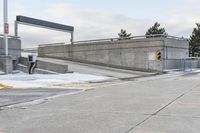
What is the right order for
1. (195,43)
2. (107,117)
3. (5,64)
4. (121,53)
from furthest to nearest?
(195,43) → (121,53) → (5,64) → (107,117)

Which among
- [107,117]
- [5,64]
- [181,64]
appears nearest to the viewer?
[107,117]

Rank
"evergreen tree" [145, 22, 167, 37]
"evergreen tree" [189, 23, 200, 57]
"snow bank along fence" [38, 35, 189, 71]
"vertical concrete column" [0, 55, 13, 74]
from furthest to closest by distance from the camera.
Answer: "evergreen tree" [145, 22, 167, 37], "evergreen tree" [189, 23, 200, 57], "snow bank along fence" [38, 35, 189, 71], "vertical concrete column" [0, 55, 13, 74]

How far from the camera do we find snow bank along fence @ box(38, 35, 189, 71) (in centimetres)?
3669

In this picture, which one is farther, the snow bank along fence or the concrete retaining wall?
the snow bank along fence

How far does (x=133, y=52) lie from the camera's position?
3853cm

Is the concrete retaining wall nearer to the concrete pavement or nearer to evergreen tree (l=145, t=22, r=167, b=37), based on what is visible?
the concrete pavement

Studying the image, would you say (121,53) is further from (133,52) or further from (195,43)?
(195,43)

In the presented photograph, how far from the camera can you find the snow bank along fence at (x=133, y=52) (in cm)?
3669

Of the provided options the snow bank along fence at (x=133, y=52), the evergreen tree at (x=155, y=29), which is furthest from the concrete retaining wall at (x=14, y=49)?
the evergreen tree at (x=155, y=29)

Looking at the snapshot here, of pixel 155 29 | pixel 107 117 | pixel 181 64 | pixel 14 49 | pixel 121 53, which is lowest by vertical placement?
pixel 107 117

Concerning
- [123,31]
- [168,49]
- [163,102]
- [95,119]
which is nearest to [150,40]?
[168,49]

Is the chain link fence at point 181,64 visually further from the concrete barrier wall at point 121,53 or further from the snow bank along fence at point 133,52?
the concrete barrier wall at point 121,53

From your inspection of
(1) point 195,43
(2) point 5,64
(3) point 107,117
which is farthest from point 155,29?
(3) point 107,117

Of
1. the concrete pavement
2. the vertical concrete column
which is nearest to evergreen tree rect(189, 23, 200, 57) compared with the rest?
the vertical concrete column
